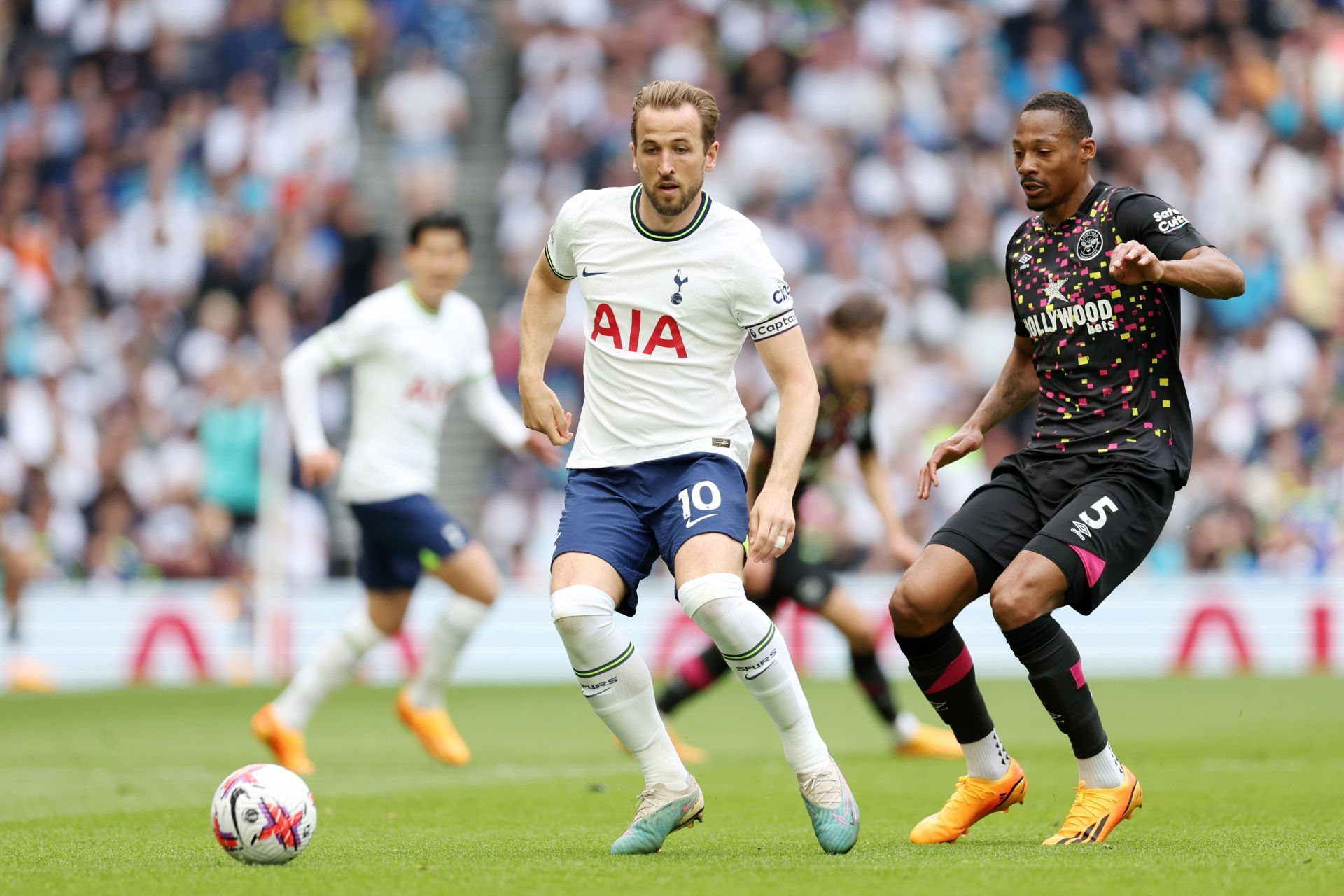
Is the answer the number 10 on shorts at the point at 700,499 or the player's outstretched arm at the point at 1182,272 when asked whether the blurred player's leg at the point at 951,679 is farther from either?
the player's outstretched arm at the point at 1182,272

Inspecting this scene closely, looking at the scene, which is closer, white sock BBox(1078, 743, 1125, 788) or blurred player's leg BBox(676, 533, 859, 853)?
blurred player's leg BBox(676, 533, 859, 853)

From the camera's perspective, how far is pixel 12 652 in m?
16.4

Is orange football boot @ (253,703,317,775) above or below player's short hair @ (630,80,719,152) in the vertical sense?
below

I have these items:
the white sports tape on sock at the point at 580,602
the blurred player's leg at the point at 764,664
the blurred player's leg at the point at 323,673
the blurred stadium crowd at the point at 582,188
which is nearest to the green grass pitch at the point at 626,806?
the blurred player's leg at the point at 764,664

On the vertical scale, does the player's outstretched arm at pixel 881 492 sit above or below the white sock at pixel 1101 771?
above

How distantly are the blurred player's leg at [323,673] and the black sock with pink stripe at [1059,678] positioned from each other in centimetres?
470

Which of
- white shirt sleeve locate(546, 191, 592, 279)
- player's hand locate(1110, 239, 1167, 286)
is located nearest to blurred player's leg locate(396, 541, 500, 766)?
white shirt sleeve locate(546, 191, 592, 279)

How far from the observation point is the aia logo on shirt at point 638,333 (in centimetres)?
611

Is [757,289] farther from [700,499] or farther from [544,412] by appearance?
[544,412]

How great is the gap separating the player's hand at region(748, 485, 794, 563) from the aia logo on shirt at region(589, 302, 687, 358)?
27.3 inches

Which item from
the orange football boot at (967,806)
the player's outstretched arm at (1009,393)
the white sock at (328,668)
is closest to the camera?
the orange football boot at (967,806)

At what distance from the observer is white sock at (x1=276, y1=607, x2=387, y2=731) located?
973 cm

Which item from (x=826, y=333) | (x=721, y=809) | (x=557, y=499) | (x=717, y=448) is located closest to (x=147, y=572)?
(x=557, y=499)

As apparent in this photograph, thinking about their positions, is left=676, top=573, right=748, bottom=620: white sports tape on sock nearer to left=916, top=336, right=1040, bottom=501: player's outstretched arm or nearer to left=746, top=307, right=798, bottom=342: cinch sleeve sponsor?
left=746, top=307, right=798, bottom=342: cinch sleeve sponsor
